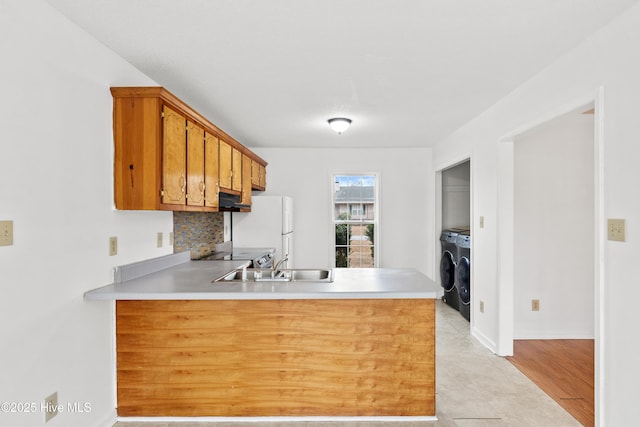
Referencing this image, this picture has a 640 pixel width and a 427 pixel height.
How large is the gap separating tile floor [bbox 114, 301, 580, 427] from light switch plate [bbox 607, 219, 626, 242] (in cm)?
124

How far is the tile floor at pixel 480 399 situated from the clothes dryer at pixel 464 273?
2.89ft

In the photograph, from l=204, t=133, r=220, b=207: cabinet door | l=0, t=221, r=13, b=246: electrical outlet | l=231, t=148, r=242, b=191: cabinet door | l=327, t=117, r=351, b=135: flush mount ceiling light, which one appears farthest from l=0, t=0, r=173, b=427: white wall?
l=327, t=117, r=351, b=135: flush mount ceiling light

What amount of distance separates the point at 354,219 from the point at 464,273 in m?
1.90

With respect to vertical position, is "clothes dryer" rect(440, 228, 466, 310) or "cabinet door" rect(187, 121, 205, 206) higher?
"cabinet door" rect(187, 121, 205, 206)

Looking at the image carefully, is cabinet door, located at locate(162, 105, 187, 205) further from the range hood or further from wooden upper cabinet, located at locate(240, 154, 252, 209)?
wooden upper cabinet, located at locate(240, 154, 252, 209)

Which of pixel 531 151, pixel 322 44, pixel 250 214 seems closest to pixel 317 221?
pixel 250 214

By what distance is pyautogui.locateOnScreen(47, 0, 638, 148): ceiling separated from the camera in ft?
5.88

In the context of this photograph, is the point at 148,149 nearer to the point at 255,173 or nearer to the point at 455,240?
the point at 255,173

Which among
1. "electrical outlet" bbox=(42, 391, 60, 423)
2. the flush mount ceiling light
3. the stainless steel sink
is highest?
the flush mount ceiling light

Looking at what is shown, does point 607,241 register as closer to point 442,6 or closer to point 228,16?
point 442,6

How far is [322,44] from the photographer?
7.07ft

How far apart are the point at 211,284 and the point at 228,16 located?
5.21 ft

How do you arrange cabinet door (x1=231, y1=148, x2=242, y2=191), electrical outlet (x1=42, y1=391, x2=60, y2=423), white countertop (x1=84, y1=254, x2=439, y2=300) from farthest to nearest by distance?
1. cabinet door (x1=231, y1=148, x2=242, y2=191)
2. white countertop (x1=84, y1=254, x2=439, y2=300)
3. electrical outlet (x1=42, y1=391, x2=60, y2=423)

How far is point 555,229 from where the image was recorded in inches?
144
